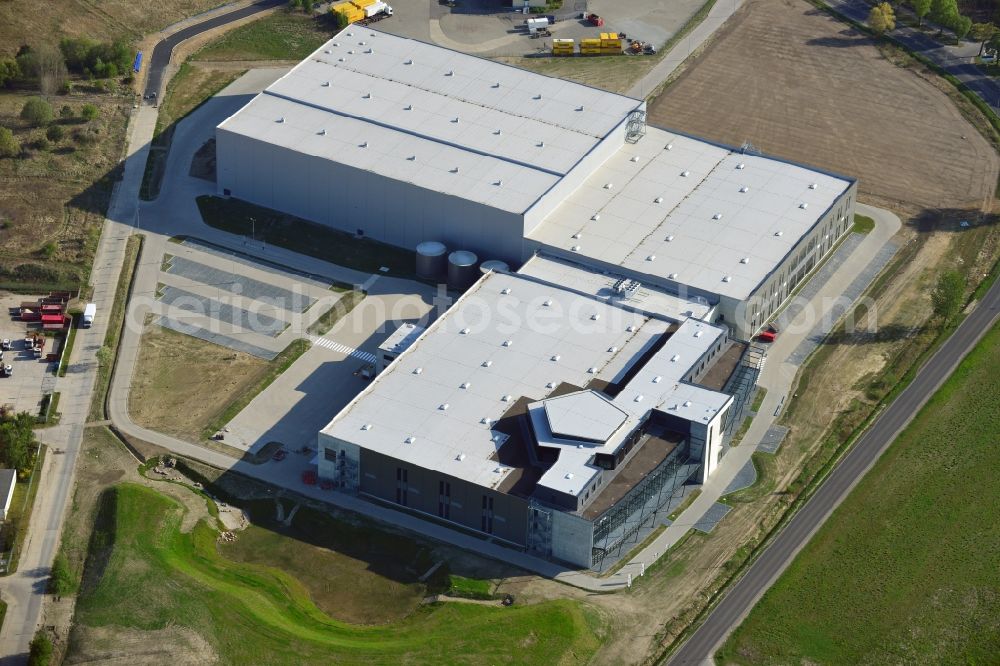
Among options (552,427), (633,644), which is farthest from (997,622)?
(552,427)

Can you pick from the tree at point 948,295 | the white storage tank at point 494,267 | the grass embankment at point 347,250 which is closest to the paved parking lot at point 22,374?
the grass embankment at point 347,250

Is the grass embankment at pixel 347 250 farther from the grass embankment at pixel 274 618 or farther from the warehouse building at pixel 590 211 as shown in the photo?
the grass embankment at pixel 274 618

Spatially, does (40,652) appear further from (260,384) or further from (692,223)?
(692,223)

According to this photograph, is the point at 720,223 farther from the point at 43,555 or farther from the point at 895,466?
the point at 43,555

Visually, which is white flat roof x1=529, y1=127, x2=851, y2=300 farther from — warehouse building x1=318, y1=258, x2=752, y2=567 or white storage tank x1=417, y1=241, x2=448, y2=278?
white storage tank x1=417, y1=241, x2=448, y2=278

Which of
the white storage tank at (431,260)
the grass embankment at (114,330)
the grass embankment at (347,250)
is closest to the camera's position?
the grass embankment at (114,330)

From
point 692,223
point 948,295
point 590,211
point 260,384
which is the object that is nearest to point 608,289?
point 590,211

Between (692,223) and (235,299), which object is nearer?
(235,299)
